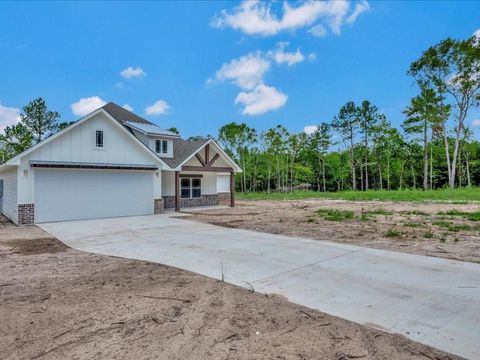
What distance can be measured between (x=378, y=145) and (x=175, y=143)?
110 ft

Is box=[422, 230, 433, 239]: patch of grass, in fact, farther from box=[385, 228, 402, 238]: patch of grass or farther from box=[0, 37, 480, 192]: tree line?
box=[0, 37, 480, 192]: tree line

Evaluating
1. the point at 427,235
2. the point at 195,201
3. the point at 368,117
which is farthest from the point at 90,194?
the point at 368,117

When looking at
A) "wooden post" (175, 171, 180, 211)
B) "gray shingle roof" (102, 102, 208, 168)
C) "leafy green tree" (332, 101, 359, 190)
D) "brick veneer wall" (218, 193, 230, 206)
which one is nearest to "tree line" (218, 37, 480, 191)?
"leafy green tree" (332, 101, 359, 190)

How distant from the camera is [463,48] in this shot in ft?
101

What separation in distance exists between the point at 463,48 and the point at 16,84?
41.1 metres

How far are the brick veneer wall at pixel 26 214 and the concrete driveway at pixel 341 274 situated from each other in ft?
12.3

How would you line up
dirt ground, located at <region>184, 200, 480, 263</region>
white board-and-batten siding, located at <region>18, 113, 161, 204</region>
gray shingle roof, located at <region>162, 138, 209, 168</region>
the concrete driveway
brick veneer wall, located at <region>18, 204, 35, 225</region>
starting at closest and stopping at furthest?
1. the concrete driveway
2. dirt ground, located at <region>184, 200, 480, 263</region>
3. brick veneer wall, located at <region>18, 204, 35, 225</region>
4. white board-and-batten siding, located at <region>18, 113, 161, 204</region>
5. gray shingle roof, located at <region>162, 138, 209, 168</region>

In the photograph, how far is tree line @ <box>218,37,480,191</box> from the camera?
33.8 meters

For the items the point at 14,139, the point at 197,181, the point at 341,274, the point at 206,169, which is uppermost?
the point at 14,139

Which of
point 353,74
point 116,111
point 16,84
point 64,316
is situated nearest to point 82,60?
point 116,111

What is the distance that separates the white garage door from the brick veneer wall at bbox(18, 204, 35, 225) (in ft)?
0.60

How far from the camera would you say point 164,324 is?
3621mm

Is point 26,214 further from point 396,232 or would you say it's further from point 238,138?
point 238,138

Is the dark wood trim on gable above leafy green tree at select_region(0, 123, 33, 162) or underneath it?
underneath
